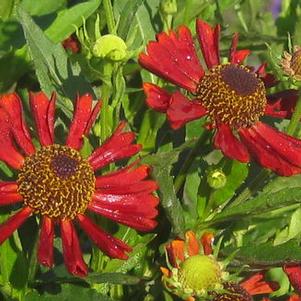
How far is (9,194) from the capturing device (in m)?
1.20

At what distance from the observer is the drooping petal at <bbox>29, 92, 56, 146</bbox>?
1218mm

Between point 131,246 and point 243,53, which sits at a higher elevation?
point 243,53

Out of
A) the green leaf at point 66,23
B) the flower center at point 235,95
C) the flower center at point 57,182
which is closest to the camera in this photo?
the flower center at point 57,182

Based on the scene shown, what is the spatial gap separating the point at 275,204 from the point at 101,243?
0.20 m

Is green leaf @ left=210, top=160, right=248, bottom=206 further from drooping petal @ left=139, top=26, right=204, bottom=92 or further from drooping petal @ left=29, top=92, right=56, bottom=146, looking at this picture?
drooping petal @ left=29, top=92, right=56, bottom=146

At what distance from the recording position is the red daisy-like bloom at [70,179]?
1.17 metres

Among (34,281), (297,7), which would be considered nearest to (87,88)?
(34,281)

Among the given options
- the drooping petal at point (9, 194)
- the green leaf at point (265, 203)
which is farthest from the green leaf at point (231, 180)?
the drooping petal at point (9, 194)

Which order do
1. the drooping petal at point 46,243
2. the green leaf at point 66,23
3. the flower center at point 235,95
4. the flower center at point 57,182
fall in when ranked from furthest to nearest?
1. the green leaf at point 66,23
2. the flower center at point 235,95
3. the flower center at point 57,182
4. the drooping petal at point 46,243

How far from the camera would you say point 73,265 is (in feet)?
3.67

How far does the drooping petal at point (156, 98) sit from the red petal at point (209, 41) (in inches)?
4.6

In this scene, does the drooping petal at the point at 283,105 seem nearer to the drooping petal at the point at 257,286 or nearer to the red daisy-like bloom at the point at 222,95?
the red daisy-like bloom at the point at 222,95

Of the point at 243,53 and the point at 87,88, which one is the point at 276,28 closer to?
the point at 243,53

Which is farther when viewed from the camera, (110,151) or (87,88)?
(87,88)
